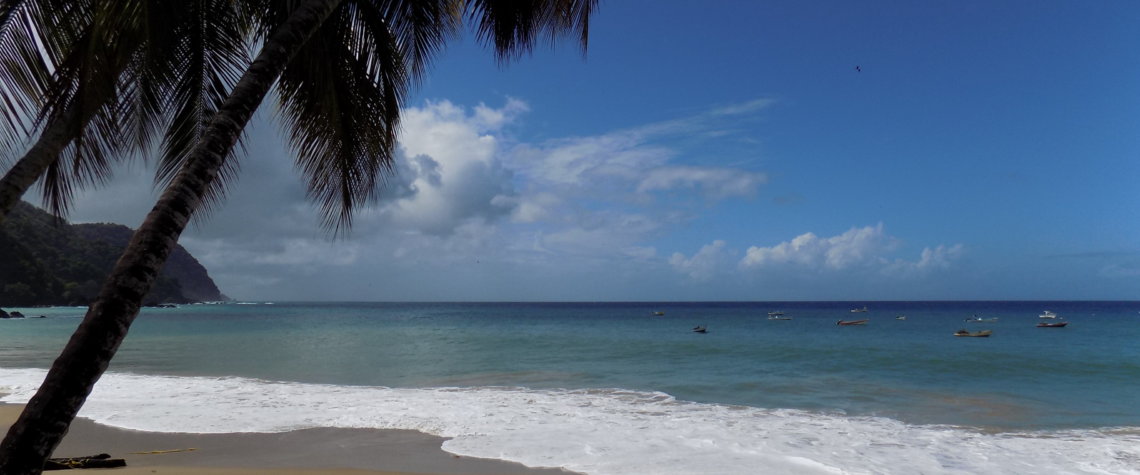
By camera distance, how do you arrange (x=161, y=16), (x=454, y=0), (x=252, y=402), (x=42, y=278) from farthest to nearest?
(x=42, y=278) < (x=252, y=402) < (x=454, y=0) < (x=161, y=16)

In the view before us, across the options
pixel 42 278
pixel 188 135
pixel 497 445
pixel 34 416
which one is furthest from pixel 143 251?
pixel 42 278

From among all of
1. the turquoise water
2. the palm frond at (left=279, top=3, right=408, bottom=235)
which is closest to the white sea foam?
the turquoise water

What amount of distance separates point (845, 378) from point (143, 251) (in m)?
16.8

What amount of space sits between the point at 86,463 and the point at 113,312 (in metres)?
5.59

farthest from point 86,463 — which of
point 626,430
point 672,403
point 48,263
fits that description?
point 48,263

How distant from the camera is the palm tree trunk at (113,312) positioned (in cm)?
219

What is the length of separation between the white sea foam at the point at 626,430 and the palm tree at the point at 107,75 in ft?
15.1

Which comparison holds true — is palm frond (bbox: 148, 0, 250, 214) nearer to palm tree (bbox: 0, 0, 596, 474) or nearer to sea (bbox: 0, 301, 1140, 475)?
palm tree (bbox: 0, 0, 596, 474)

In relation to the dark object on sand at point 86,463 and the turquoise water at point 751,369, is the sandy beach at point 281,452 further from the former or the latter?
the turquoise water at point 751,369

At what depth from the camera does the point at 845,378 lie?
16.7 metres

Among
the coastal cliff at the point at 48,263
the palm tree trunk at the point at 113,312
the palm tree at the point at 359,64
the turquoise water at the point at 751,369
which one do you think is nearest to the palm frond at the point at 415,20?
the palm tree at the point at 359,64

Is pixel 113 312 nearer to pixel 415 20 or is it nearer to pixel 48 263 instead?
pixel 415 20

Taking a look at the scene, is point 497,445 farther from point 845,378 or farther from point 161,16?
point 845,378

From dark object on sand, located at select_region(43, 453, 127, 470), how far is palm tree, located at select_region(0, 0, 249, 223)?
2.53m
